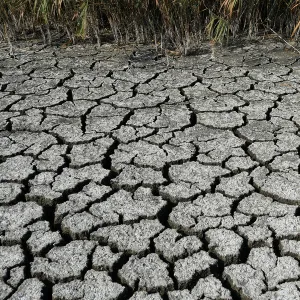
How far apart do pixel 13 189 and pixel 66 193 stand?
228 millimetres

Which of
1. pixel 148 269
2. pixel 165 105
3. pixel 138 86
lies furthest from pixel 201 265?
pixel 138 86

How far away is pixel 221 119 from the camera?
3176mm

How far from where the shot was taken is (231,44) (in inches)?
181

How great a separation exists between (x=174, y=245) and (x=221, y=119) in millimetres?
1232

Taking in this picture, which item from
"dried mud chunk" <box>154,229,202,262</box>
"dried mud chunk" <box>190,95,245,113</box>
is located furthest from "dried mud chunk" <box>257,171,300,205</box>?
"dried mud chunk" <box>190,95,245,113</box>

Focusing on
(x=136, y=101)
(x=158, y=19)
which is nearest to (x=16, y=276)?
(x=136, y=101)

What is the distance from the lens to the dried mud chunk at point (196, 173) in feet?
8.25

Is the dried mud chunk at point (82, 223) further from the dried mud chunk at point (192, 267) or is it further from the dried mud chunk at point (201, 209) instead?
the dried mud chunk at point (192, 267)

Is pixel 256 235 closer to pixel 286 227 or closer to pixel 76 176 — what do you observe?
pixel 286 227

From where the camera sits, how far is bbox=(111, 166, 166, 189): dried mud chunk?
2.51 metres

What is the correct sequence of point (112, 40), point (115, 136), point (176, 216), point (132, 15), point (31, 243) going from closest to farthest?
point (31, 243)
point (176, 216)
point (115, 136)
point (132, 15)
point (112, 40)

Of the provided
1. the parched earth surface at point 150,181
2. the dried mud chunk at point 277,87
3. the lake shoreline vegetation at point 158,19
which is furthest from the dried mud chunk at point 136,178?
the lake shoreline vegetation at point 158,19

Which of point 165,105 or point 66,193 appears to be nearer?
point 66,193

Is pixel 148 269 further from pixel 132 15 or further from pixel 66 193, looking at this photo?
pixel 132 15
